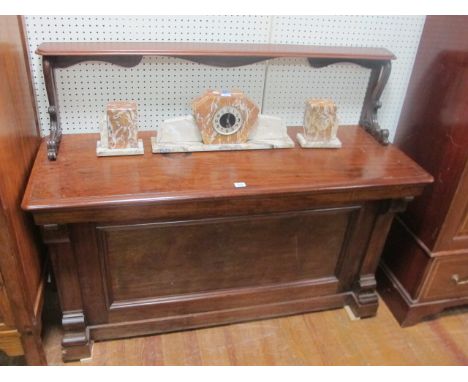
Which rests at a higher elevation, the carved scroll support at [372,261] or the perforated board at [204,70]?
the perforated board at [204,70]

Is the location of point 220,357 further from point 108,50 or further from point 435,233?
point 108,50

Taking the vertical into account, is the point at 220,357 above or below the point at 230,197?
below

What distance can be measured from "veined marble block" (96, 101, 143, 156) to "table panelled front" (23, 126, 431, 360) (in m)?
0.05

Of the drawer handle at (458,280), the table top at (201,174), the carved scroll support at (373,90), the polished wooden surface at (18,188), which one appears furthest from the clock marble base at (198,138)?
the drawer handle at (458,280)

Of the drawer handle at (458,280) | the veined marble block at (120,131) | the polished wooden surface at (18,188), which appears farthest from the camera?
the drawer handle at (458,280)

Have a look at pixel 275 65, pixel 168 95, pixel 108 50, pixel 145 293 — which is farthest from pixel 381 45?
pixel 145 293

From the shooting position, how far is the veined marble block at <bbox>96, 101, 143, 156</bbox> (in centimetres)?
146

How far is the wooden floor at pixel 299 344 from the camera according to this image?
5.57 ft

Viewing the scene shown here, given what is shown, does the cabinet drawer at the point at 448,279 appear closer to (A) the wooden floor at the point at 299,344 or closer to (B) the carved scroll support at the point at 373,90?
(A) the wooden floor at the point at 299,344

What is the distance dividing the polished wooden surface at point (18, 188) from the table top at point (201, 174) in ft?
0.20

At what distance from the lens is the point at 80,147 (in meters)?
1.55

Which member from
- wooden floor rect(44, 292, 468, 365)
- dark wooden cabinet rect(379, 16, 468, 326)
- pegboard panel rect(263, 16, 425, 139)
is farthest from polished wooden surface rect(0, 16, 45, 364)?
dark wooden cabinet rect(379, 16, 468, 326)

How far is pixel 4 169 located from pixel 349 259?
1.33 metres

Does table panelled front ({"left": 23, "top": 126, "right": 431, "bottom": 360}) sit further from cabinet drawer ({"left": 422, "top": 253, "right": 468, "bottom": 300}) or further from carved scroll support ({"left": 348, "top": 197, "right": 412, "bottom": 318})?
cabinet drawer ({"left": 422, "top": 253, "right": 468, "bottom": 300})
